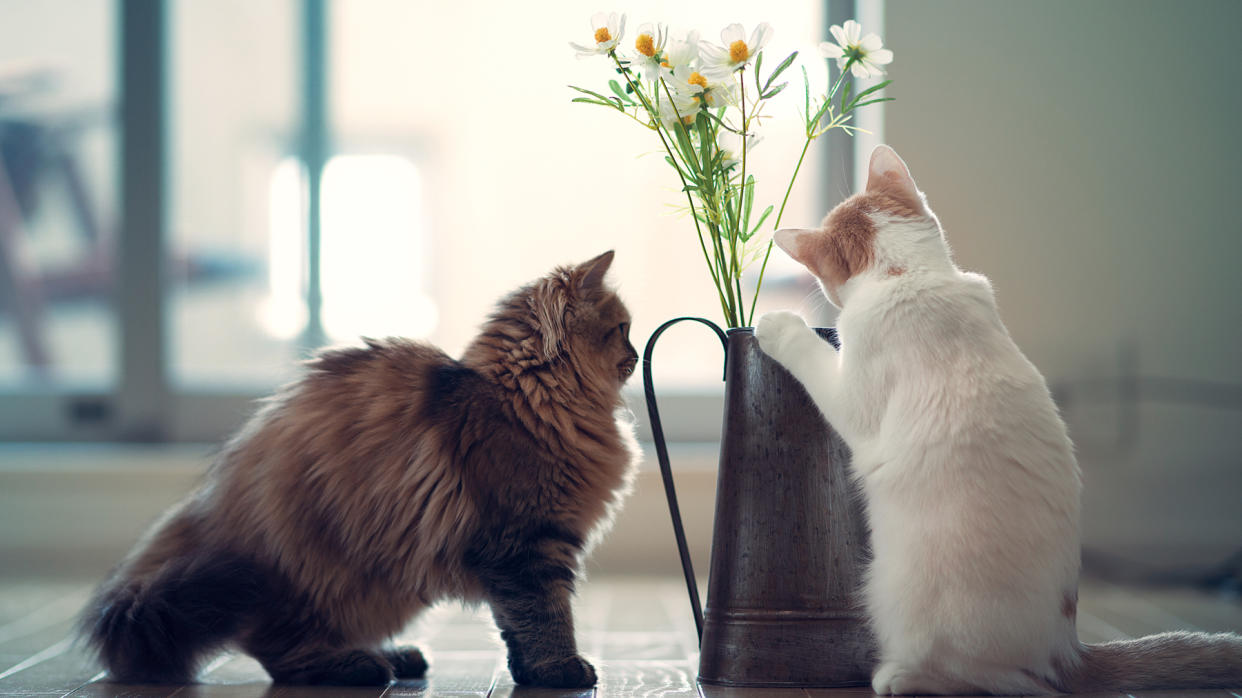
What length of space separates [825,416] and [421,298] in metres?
1.95

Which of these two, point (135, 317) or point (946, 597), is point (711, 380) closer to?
point (135, 317)

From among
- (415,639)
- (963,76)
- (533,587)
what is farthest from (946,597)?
(963,76)

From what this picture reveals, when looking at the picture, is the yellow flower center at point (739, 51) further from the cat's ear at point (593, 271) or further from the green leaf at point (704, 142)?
the cat's ear at point (593, 271)

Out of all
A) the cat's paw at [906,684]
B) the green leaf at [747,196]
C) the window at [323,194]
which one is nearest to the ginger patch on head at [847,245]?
the green leaf at [747,196]

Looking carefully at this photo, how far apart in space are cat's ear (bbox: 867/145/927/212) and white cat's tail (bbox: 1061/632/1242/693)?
0.63 m

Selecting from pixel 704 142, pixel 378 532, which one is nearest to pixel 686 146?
pixel 704 142

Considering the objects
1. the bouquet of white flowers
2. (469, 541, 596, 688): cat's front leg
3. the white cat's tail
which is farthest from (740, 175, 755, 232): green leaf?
the white cat's tail

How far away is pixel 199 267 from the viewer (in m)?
3.06

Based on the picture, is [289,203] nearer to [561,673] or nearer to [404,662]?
[404,662]

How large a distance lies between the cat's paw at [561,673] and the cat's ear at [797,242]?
0.63 meters

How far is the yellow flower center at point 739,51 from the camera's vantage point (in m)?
1.33

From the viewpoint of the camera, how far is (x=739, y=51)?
52.3 inches

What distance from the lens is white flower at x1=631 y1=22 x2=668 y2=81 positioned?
1.36 meters

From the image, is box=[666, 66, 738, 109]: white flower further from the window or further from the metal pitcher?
the window
